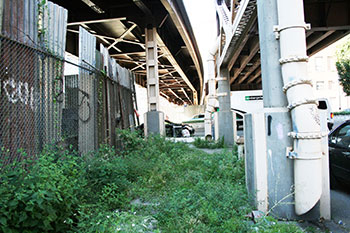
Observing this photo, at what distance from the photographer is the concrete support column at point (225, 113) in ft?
42.5

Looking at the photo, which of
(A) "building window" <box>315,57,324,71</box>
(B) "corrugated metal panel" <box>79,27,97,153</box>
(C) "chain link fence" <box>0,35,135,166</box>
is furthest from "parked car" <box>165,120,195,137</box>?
(A) "building window" <box>315,57,324,71</box>

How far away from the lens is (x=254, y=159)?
12.9ft

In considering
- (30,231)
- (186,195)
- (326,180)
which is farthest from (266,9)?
(30,231)

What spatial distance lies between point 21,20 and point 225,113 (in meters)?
10.5

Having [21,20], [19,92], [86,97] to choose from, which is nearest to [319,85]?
[86,97]

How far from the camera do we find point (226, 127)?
13031 millimetres

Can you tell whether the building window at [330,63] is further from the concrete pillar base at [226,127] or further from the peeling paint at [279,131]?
the peeling paint at [279,131]

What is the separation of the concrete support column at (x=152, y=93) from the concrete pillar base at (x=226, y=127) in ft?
9.88

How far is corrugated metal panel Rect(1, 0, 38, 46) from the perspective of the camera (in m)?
3.90

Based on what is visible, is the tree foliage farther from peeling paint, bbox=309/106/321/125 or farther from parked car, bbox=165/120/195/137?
peeling paint, bbox=309/106/321/125

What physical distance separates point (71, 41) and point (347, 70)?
896 inches

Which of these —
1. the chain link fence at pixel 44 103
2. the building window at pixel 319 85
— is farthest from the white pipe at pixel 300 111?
the building window at pixel 319 85

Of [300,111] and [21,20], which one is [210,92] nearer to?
[300,111]

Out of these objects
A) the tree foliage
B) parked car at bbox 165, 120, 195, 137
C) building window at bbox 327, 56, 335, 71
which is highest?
building window at bbox 327, 56, 335, 71
